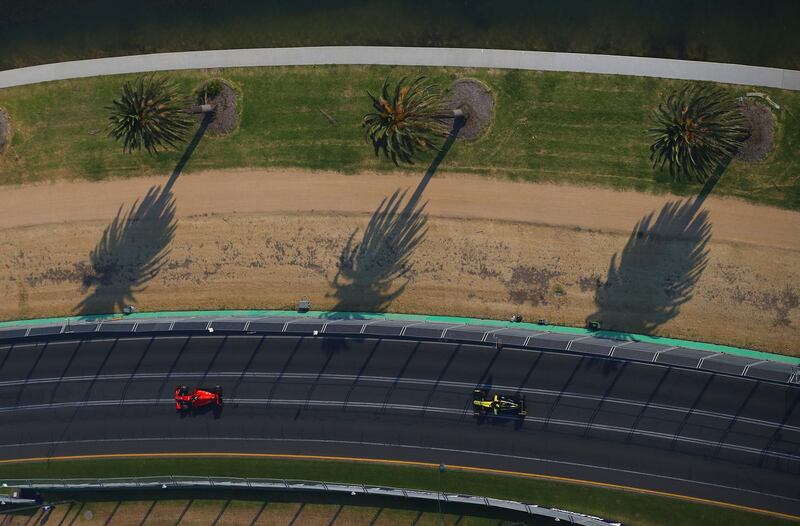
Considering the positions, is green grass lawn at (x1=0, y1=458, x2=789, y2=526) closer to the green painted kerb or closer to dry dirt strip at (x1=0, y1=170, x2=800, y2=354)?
the green painted kerb

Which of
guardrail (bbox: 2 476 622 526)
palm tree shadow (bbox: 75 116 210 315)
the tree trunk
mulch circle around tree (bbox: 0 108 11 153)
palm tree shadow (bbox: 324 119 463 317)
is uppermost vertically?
the tree trunk

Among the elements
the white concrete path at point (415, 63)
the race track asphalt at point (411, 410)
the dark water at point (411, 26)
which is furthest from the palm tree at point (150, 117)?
the race track asphalt at point (411, 410)

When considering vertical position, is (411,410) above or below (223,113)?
below

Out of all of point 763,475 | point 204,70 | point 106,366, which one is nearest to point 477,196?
point 204,70

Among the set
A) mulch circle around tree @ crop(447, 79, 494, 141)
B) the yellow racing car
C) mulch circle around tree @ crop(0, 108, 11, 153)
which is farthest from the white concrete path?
the yellow racing car

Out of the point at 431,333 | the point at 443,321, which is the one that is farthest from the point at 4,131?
the point at 443,321

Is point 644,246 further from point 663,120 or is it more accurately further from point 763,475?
point 763,475

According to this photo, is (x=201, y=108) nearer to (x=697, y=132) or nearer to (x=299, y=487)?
(x=299, y=487)
